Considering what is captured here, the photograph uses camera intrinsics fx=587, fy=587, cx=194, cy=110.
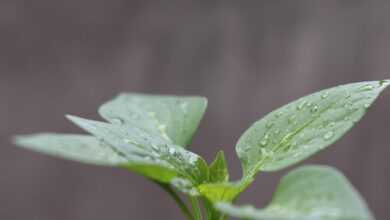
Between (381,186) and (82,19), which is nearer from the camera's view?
(381,186)

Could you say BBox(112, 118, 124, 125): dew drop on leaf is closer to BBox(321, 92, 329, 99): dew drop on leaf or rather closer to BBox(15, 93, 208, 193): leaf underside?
BBox(15, 93, 208, 193): leaf underside

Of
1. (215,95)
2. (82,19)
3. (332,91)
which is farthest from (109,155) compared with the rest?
(82,19)

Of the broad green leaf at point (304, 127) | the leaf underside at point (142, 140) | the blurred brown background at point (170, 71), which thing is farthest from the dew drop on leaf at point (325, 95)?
the blurred brown background at point (170, 71)

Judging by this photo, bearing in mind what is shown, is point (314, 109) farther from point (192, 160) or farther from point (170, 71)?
point (170, 71)

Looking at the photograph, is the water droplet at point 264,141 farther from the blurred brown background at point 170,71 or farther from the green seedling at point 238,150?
the blurred brown background at point 170,71

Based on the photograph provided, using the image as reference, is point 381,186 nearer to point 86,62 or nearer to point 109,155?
point 86,62

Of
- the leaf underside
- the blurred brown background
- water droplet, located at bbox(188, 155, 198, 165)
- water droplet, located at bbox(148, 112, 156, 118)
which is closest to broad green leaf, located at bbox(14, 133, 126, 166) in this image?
the leaf underside
